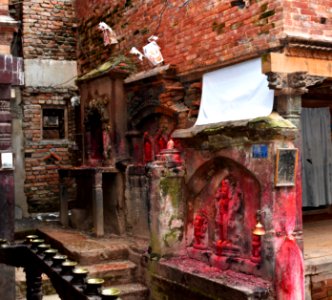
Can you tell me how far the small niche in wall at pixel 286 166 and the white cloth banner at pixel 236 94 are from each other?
1.04m

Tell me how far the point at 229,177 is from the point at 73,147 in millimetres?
7086

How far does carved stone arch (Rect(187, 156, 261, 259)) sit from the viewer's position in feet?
21.1

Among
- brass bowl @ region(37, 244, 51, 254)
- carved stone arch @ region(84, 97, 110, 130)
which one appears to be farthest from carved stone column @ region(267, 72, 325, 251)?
carved stone arch @ region(84, 97, 110, 130)

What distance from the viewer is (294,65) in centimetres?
686

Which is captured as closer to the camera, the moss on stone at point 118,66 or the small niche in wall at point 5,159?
the small niche in wall at point 5,159

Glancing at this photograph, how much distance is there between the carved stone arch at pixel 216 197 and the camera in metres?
6.42

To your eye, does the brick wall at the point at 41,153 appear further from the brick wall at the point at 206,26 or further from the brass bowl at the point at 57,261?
the brass bowl at the point at 57,261

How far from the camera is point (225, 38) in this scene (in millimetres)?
7922

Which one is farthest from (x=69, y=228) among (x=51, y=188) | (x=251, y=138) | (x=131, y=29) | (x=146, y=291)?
(x=251, y=138)

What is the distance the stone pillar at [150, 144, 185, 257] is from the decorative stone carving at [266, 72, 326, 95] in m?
1.86

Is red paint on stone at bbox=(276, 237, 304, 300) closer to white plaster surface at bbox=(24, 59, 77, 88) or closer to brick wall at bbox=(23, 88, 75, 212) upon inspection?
brick wall at bbox=(23, 88, 75, 212)

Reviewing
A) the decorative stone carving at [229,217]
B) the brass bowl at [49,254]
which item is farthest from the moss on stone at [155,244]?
the brass bowl at [49,254]

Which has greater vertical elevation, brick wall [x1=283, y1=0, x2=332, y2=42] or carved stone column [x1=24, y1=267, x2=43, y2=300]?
brick wall [x1=283, y1=0, x2=332, y2=42]

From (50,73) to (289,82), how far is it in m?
7.86
